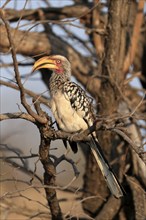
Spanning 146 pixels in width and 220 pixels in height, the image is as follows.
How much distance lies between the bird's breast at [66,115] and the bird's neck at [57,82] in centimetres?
9

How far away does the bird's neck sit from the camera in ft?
12.1

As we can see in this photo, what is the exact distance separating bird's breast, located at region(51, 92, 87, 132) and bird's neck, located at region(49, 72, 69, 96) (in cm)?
9

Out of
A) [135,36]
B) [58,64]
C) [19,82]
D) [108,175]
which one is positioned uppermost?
[135,36]

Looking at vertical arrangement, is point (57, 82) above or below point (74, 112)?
above

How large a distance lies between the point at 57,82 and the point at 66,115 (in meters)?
0.34

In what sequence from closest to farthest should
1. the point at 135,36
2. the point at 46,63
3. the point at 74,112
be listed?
the point at 74,112 → the point at 46,63 → the point at 135,36

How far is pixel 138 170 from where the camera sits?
502 cm

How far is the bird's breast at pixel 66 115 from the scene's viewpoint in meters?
3.53

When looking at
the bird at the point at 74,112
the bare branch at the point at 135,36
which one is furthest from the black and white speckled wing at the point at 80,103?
the bare branch at the point at 135,36

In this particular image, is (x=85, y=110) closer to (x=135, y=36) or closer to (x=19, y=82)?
(x=19, y=82)

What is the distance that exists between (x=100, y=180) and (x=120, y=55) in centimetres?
107

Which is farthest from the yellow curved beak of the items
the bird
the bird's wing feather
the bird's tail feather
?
the bird's tail feather

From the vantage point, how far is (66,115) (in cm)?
352

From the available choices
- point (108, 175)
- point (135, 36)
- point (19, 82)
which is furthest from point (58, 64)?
point (135, 36)
